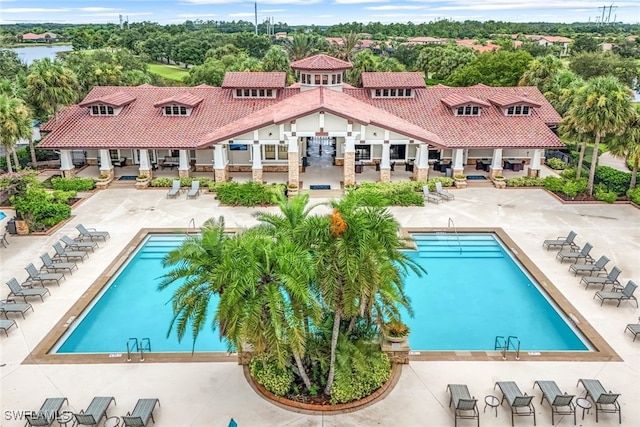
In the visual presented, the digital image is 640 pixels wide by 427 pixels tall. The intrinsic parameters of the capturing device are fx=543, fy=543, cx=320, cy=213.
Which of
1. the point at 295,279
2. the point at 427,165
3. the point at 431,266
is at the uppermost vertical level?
the point at 295,279

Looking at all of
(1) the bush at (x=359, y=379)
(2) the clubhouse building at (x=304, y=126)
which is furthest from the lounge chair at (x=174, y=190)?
(1) the bush at (x=359, y=379)

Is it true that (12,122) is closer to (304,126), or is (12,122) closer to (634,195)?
(304,126)

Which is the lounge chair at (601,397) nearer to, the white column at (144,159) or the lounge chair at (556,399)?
the lounge chair at (556,399)

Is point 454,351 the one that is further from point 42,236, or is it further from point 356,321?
point 42,236

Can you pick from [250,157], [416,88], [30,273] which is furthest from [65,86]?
[416,88]

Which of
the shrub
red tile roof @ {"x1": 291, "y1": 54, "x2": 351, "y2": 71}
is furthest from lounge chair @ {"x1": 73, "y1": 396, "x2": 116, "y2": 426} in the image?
the shrub
